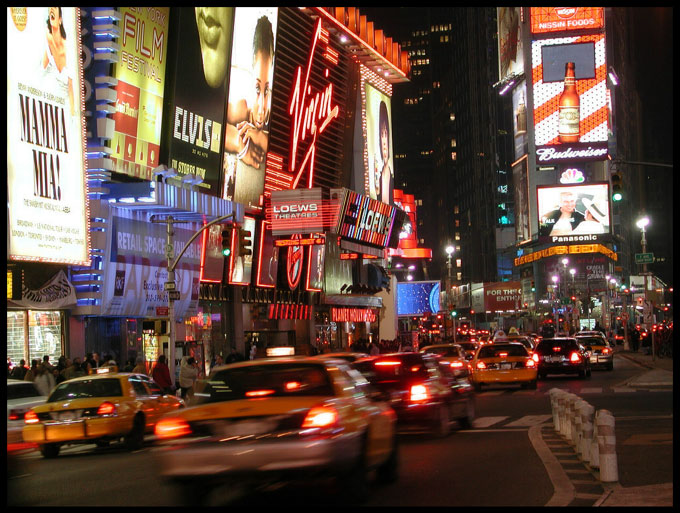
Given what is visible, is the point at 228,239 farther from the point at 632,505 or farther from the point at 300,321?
the point at 300,321

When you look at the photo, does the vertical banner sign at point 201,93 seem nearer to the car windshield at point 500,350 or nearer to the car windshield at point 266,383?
the car windshield at point 500,350

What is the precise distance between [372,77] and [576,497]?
187 feet

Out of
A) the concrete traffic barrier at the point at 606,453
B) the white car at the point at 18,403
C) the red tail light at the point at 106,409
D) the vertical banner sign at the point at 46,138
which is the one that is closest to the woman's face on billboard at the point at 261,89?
the vertical banner sign at the point at 46,138

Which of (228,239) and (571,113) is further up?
(571,113)

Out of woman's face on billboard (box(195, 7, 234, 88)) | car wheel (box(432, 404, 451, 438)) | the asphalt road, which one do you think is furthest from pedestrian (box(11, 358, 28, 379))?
woman's face on billboard (box(195, 7, 234, 88))

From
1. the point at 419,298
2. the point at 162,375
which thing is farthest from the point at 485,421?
the point at 419,298

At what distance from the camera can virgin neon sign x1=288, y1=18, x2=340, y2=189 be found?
5203 cm

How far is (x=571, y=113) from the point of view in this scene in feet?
387

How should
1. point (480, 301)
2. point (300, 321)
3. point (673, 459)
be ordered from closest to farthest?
point (673, 459) < point (300, 321) < point (480, 301)

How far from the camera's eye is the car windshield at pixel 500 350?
30969 millimetres

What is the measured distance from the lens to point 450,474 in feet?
41.8

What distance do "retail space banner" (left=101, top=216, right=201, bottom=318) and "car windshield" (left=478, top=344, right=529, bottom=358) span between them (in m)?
10.9

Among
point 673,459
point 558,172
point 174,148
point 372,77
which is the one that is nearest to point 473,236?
point 558,172

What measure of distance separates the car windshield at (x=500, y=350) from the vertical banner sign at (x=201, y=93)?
14200 mm
